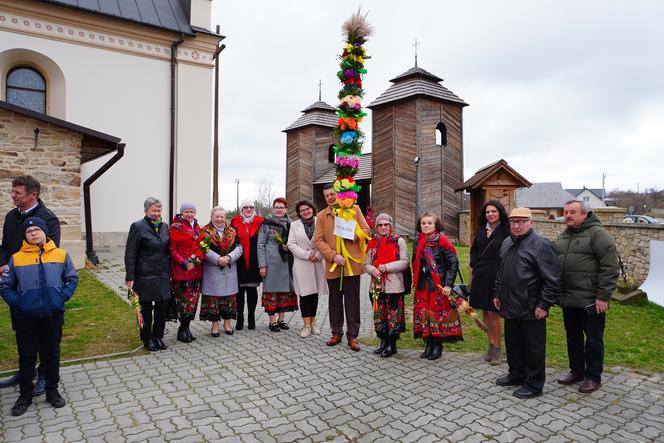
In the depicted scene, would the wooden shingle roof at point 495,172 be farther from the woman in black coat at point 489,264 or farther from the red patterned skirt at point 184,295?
the red patterned skirt at point 184,295

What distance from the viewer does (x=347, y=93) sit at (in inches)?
225

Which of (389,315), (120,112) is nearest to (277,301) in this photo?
(389,315)

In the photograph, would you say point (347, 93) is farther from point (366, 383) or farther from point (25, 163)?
point (25, 163)

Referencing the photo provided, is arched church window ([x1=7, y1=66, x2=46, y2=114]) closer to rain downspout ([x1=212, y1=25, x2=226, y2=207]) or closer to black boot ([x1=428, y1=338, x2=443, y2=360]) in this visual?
rain downspout ([x1=212, y1=25, x2=226, y2=207])

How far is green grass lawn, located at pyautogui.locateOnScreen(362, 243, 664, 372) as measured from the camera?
17.3 ft

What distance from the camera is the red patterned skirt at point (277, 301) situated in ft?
20.7

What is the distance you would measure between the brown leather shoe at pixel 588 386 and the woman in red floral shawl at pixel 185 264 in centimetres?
456

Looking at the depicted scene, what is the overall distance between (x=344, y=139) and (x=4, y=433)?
4439 mm

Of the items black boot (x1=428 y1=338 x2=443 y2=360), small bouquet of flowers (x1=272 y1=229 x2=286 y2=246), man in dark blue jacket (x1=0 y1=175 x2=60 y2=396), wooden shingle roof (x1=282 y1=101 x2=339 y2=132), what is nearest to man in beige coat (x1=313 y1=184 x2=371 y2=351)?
small bouquet of flowers (x1=272 y1=229 x2=286 y2=246)

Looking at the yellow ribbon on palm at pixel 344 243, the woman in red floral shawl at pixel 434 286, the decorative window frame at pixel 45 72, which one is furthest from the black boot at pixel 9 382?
the decorative window frame at pixel 45 72

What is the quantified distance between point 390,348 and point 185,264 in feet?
9.24

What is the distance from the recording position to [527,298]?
4180mm

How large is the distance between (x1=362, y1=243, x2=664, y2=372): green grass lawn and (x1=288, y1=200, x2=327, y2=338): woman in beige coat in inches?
36.0

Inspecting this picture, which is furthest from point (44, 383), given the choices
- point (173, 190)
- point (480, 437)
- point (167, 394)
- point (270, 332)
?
point (173, 190)
